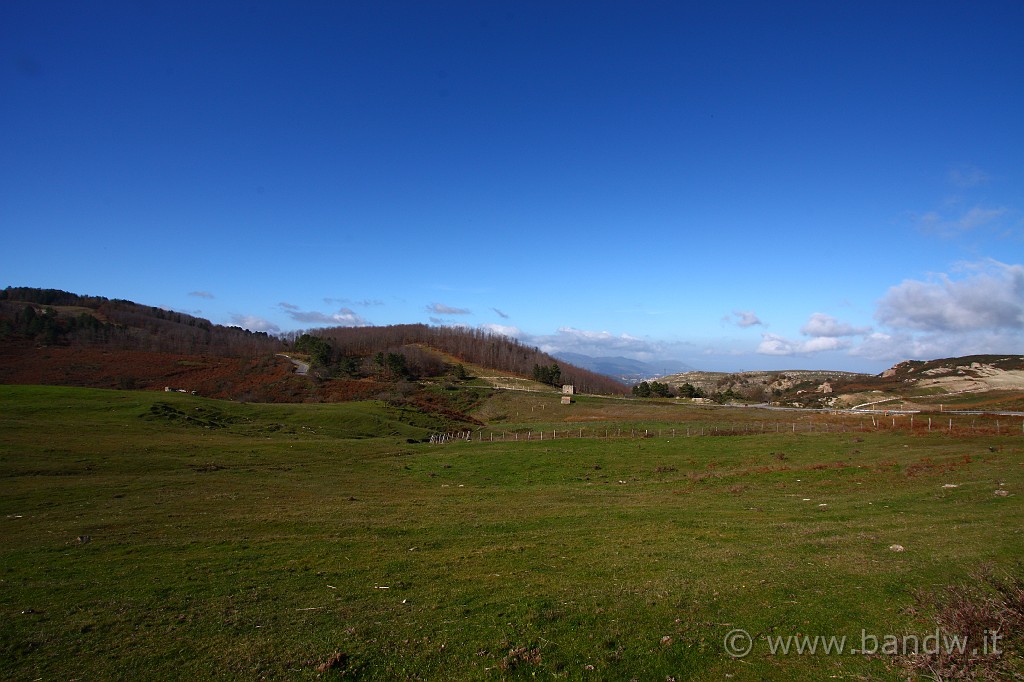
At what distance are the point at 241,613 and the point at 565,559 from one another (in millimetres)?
7634

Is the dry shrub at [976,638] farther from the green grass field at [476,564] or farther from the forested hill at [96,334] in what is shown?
the forested hill at [96,334]

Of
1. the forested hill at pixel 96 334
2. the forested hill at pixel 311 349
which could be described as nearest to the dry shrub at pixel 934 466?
the forested hill at pixel 311 349

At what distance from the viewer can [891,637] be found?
8.12 meters

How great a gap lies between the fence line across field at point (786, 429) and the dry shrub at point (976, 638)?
36.2m

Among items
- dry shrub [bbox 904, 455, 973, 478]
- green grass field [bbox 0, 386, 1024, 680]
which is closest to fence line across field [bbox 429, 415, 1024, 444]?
green grass field [bbox 0, 386, 1024, 680]

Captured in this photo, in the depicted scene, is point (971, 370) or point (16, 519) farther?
point (971, 370)

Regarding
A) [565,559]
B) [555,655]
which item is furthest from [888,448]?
[555,655]

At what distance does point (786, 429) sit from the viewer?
49.6 meters

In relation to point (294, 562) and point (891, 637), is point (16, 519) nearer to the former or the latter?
point (294, 562)

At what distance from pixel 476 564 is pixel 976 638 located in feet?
31.7

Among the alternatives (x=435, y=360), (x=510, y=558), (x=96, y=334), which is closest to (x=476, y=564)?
(x=510, y=558)

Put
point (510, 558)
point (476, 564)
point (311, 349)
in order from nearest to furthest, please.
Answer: point (476, 564) → point (510, 558) → point (311, 349)

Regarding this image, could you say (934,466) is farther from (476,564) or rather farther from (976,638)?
(476,564)

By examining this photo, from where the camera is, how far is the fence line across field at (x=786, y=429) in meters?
37.9
